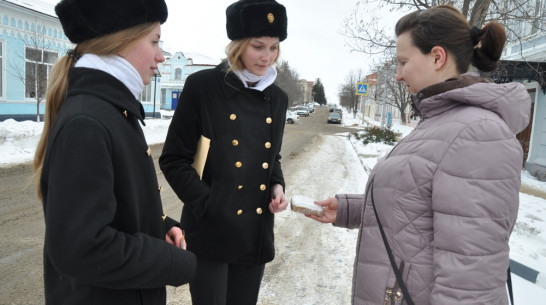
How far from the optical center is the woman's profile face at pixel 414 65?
5.29ft

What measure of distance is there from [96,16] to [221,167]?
104cm

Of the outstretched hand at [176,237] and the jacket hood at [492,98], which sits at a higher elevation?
the jacket hood at [492,98]

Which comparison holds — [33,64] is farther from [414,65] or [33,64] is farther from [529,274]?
[414,65]

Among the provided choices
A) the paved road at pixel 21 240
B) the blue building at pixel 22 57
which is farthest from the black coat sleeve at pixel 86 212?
the blue building at pixel 22 57

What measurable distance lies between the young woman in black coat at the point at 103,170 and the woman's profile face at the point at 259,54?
749mm

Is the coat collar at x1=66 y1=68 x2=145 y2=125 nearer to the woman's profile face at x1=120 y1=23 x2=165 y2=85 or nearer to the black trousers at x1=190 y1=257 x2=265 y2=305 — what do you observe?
the woman's profile face at x1=120 y1=23 x2=165 y2=85

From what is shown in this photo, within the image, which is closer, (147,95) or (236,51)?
(236,51)

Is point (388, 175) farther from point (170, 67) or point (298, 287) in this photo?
point (170, 67)

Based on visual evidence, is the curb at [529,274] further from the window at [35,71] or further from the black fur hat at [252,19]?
the window at [35,71]

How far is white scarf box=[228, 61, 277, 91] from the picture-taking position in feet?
7.57

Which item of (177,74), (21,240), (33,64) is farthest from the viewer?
(177,74)

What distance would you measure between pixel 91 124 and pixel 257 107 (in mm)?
1223

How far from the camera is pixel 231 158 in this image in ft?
7.17

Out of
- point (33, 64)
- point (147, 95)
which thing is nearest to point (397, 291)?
point (33, 64)
